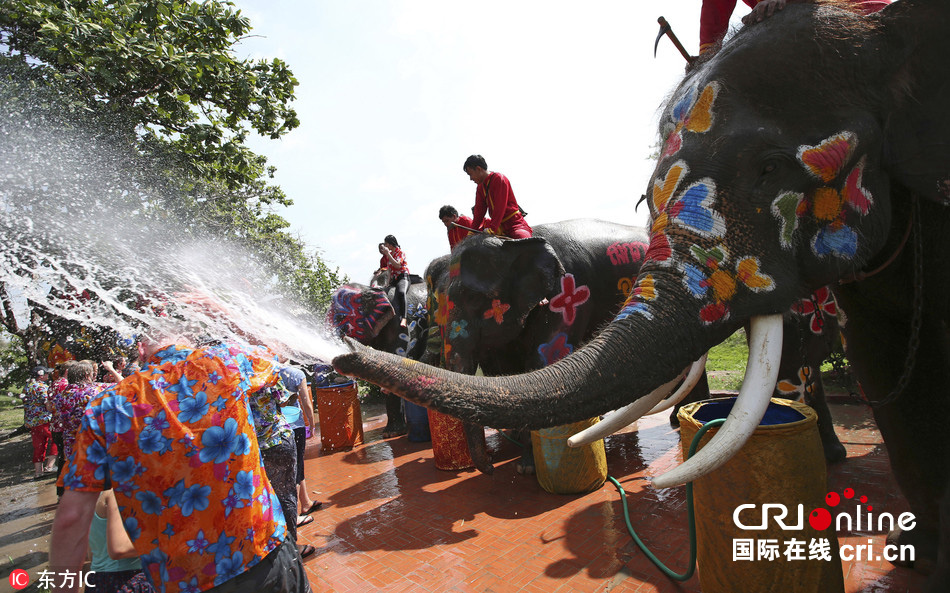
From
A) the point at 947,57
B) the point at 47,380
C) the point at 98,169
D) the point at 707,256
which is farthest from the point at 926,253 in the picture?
the point at 47,380

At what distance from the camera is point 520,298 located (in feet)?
20.2

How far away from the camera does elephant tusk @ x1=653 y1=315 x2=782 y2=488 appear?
5.91 feet

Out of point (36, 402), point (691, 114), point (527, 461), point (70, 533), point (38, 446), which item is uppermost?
point (691, 114)

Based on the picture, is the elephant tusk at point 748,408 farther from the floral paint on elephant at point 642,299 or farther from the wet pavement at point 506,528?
the wet pavement at point 506,528

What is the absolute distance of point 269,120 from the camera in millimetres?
9664

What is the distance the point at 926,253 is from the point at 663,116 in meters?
1.40

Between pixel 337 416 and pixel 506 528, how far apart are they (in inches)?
175

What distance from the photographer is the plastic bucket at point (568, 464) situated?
4750mm

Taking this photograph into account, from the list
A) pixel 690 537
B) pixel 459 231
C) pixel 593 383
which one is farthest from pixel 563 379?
pixel 459 231

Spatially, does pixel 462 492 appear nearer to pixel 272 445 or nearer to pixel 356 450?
pixel 272 445

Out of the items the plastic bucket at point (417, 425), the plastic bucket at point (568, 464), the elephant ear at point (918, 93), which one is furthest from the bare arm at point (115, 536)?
the plastic bucket at point (417, 425)

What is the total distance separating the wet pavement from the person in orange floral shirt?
5.77ft

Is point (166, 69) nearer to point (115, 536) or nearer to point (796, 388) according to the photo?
point (115, 536)

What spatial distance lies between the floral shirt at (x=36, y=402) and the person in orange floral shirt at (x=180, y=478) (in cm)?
827
